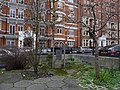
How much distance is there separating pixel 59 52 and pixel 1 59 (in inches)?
179

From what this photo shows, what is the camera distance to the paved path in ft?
18.1

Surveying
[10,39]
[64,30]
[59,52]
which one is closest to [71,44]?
[64,30]

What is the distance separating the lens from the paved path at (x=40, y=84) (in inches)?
217

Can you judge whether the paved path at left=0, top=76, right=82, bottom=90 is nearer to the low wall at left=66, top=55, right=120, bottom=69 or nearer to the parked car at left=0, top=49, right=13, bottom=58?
the parked car at left=0, top=49, right=13, bottom=58

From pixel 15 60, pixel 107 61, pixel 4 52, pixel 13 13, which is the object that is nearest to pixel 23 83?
pixel 15 60

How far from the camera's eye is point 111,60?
9484 mm

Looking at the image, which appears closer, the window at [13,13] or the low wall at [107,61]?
the low wall at [107,61]

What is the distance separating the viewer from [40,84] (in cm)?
590

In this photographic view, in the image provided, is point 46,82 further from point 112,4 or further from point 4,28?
point 4,28

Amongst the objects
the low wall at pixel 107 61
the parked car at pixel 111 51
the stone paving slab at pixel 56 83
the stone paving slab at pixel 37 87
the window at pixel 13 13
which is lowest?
the stone paving slab at pixel 37 87

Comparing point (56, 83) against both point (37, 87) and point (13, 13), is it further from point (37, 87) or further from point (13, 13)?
point (13, 13)

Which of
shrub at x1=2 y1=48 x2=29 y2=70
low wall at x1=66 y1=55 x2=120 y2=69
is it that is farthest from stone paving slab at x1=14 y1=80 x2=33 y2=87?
low wall at x1=66 y1=55 x2=120 y2=69

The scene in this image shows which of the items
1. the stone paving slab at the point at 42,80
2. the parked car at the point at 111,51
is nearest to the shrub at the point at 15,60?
the stone paving slab at the point at 42,80

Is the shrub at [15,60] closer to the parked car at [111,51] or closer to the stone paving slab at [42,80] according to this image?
the stone paving slab at [42,80]
